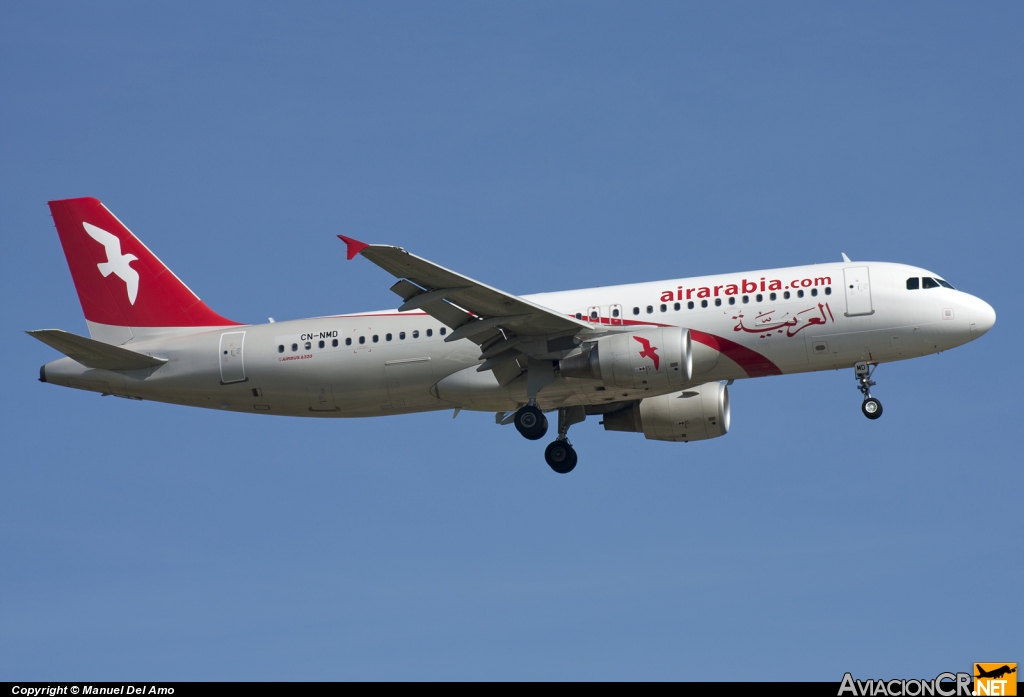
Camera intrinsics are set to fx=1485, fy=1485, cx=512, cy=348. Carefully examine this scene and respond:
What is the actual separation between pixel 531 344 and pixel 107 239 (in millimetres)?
15315

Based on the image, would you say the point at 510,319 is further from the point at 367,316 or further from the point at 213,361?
the point at 213,361

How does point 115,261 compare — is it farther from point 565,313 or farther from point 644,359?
point 644,359

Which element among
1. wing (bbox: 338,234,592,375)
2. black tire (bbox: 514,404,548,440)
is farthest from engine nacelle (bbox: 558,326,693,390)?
black tire (bbox: 514,404,548,440)

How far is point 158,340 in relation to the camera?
153 feet

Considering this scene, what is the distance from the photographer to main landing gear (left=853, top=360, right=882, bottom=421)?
140 ft

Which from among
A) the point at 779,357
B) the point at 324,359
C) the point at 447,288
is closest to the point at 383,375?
the point at 324,359

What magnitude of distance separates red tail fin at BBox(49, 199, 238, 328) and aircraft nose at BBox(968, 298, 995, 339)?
2257 cm

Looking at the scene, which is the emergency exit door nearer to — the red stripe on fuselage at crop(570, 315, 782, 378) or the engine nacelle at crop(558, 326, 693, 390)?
the red stripe on fuselage at crop(570, 315, 782, 378)

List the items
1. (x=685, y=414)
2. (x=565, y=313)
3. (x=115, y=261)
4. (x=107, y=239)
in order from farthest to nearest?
(x=107, y=239) → (x=115, y=261) → (x=685, y=414) → (x=565, y=313)

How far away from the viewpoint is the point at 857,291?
42188 mm

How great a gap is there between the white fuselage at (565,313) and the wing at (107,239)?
2894mm

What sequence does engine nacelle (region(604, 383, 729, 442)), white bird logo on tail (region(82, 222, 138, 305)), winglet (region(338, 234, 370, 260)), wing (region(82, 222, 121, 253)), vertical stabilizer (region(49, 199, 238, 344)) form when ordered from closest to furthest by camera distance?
1. winglet (region(338, 234, 370, 260))
2. engine nacelle (region(604, 383, 729, 442))
3. vertical stabilizer (region(49, 199, 238, 344))
4. white bird logo on tail (region(82, 222, 138, 305))
5. wing (region(82, 222, 121, 253))

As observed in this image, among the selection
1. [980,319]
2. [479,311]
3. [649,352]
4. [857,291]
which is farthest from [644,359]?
[980,319]

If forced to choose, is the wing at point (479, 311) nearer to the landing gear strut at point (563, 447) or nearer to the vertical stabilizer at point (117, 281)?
the landing gear strut at point (563, 447)
